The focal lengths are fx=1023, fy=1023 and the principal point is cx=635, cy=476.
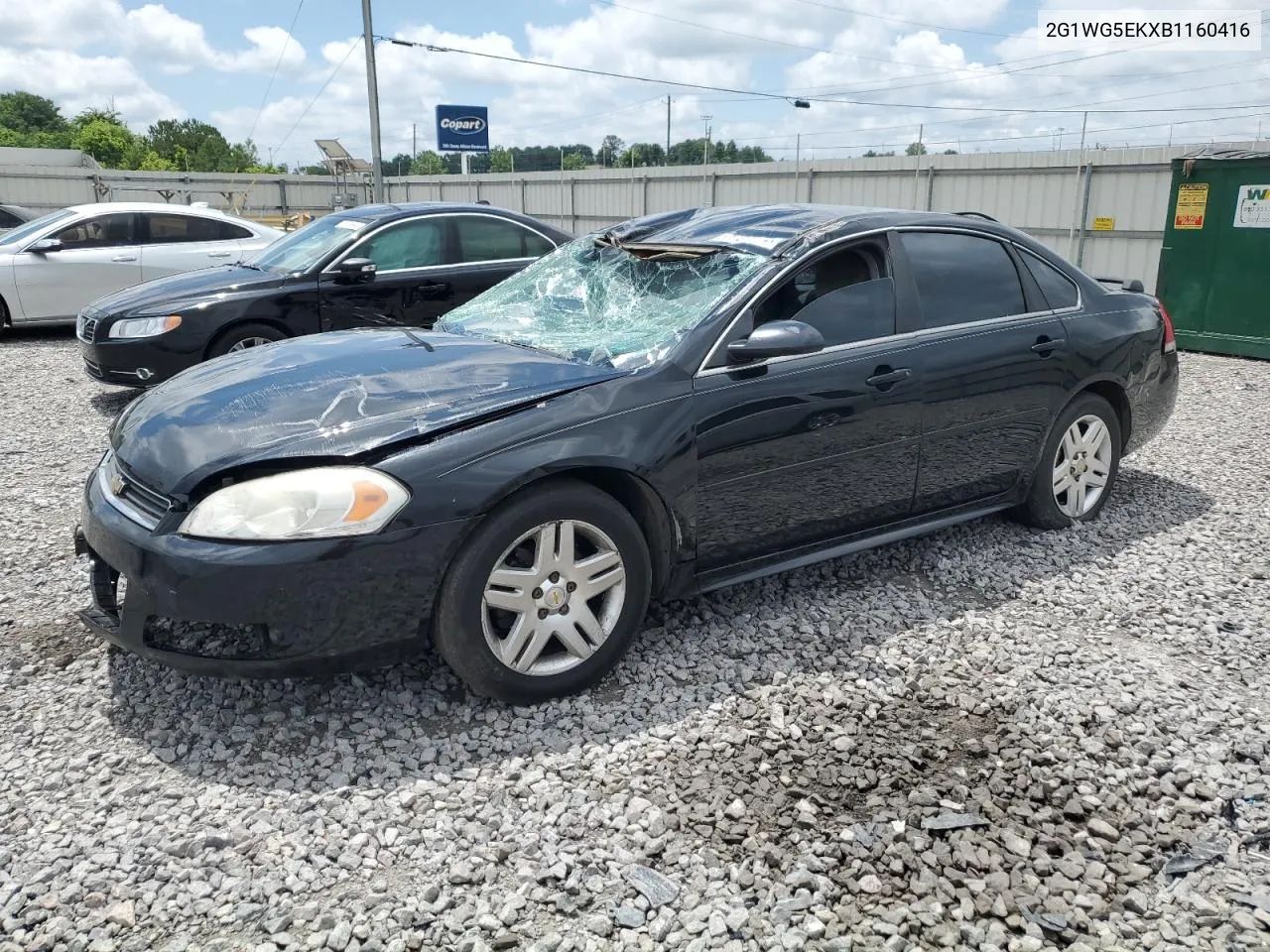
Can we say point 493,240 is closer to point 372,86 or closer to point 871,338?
point 871,338

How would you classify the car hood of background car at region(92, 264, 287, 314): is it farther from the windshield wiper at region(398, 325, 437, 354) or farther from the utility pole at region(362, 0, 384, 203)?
the utility pole at region(362, 0, 384, 203)

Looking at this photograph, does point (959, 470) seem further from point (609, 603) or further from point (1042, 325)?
point (609, 603)

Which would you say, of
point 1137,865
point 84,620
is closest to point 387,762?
point 84,620

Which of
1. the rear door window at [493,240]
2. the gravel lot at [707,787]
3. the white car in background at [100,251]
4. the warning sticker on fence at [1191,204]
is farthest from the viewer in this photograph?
the white car in background at [100,251]

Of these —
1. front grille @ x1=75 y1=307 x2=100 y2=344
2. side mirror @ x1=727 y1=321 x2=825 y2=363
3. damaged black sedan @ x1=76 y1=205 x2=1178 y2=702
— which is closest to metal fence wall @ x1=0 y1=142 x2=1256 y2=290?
damaged black sedan @ x1=76 y1=205 x2=1178 y2=702

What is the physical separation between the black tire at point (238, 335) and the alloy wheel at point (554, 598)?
16.1ft

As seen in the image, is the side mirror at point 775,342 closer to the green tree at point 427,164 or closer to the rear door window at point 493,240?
the rear door window at point 493,240

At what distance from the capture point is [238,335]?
7.52m

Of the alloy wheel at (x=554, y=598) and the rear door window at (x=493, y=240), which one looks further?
the rear door window at (x=493, y=240)

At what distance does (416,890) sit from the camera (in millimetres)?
2545

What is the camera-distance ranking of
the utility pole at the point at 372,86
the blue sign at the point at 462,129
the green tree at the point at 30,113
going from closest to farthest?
1. the utility pole at the point at 372,86
2. the blue sign at the point at 462,129
3. the green tree at the point at 30,113

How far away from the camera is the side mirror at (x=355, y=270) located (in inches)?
301

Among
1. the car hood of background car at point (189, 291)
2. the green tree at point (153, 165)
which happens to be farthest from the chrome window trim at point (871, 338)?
the green tree at point (153, 165)

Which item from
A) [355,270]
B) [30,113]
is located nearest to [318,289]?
[355,270]
